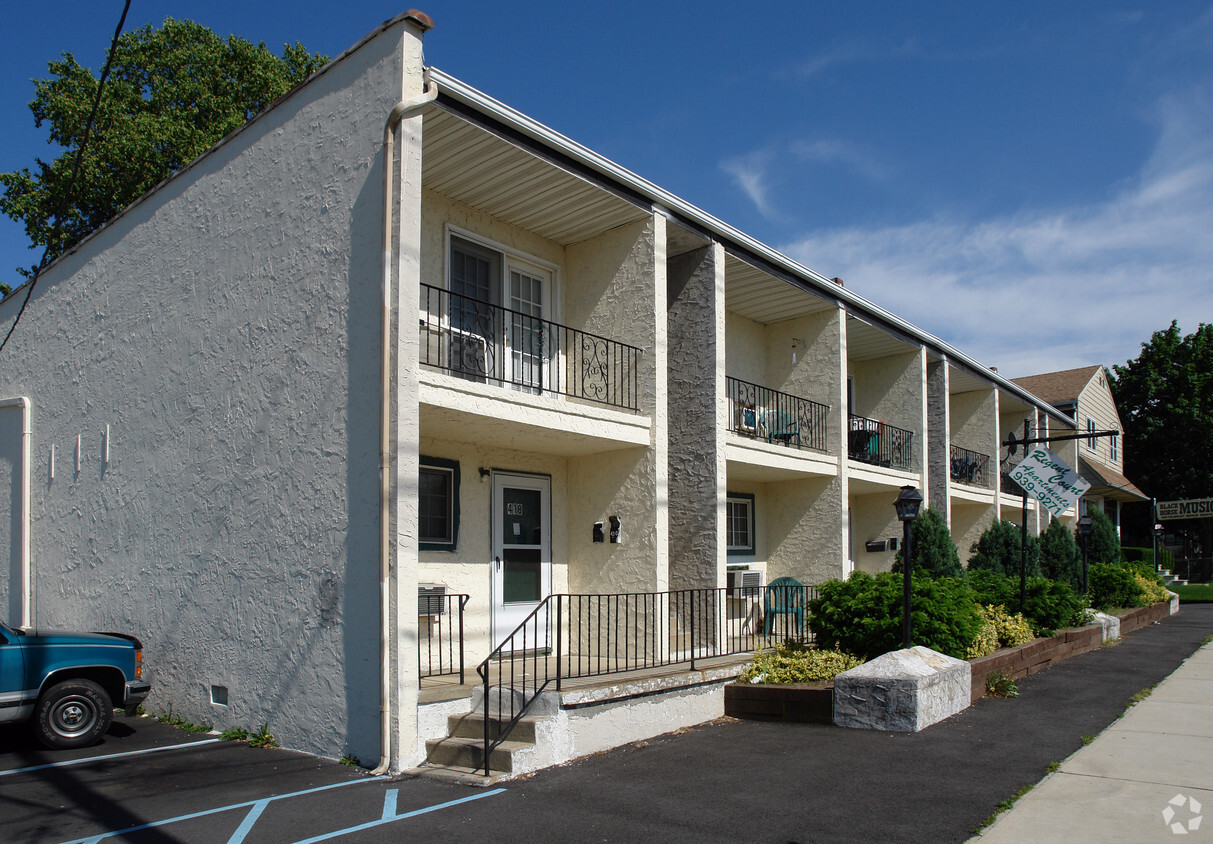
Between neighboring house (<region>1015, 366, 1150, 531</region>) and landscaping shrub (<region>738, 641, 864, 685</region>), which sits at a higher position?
neighboring house (<region>1015, 366, 1150, 531</region>)

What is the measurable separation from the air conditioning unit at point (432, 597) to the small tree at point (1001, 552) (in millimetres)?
13431

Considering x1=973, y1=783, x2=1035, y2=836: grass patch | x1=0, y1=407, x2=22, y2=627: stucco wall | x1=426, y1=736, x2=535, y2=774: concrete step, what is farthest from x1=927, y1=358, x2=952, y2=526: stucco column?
x1=0, y1=407, x2=22, y2=627: stucco wall

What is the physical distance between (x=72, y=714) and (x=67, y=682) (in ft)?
1.02

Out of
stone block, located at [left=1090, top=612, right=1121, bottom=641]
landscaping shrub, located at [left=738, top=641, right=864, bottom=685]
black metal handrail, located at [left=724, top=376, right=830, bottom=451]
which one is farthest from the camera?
stone block, located at [left=1090, top=612, right=1121, bottom=641]

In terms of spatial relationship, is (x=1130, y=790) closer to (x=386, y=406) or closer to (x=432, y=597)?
(x=386, y=406)

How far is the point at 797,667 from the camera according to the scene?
9.54 meters

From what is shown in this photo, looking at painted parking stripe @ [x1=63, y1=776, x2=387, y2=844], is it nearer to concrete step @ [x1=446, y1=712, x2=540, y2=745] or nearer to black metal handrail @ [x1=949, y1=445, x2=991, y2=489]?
concrete step @ [x1=446, y1=712, x2=540, y2=745]

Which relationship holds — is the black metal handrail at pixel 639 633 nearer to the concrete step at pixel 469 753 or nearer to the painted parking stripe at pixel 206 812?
the concrete step at pixel 469 753

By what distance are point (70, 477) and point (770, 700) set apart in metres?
9.03

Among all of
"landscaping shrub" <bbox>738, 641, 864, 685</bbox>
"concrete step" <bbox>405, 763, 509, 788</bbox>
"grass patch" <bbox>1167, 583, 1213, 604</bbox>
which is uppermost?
"landscaping shrub" <bbox>738, 641, 864, 685</bbox>

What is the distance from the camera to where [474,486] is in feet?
34.3

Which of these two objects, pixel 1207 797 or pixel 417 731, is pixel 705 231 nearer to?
pixel 417 731

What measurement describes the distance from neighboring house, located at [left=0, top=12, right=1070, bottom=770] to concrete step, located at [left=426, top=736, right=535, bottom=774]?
189mm

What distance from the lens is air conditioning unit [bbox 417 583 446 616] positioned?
9.41 metres
